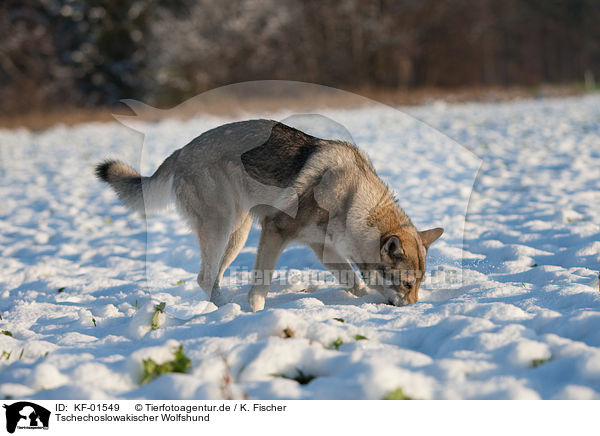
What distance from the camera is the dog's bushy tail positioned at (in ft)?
14.4

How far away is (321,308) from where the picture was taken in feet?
11.2

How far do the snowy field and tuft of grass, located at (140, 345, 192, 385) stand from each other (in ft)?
0.14

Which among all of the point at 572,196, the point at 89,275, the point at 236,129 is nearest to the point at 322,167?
the point at 236,129

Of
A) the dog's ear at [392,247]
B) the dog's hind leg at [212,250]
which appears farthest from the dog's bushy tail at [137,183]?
the dog's ear at [392,247]

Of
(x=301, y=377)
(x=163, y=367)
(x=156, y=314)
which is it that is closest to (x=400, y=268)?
(x=301, y=377)

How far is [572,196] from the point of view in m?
6.23

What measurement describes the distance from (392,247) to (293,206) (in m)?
0.80

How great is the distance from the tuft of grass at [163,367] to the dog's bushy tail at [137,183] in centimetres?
210

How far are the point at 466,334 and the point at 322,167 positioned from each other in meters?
1.75

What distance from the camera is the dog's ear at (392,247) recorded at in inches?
148

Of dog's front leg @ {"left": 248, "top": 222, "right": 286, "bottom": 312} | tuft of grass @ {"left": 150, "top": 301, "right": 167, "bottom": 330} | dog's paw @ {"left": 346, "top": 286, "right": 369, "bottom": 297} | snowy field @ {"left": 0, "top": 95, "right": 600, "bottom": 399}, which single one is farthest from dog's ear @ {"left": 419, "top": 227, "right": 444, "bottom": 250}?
tuft of grass @ {"left": 150, "top": 301, "right": 167, "bottom": 330}

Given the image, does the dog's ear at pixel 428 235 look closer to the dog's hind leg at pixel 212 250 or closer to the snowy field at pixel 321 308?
the snowy field at pixel 321 308
